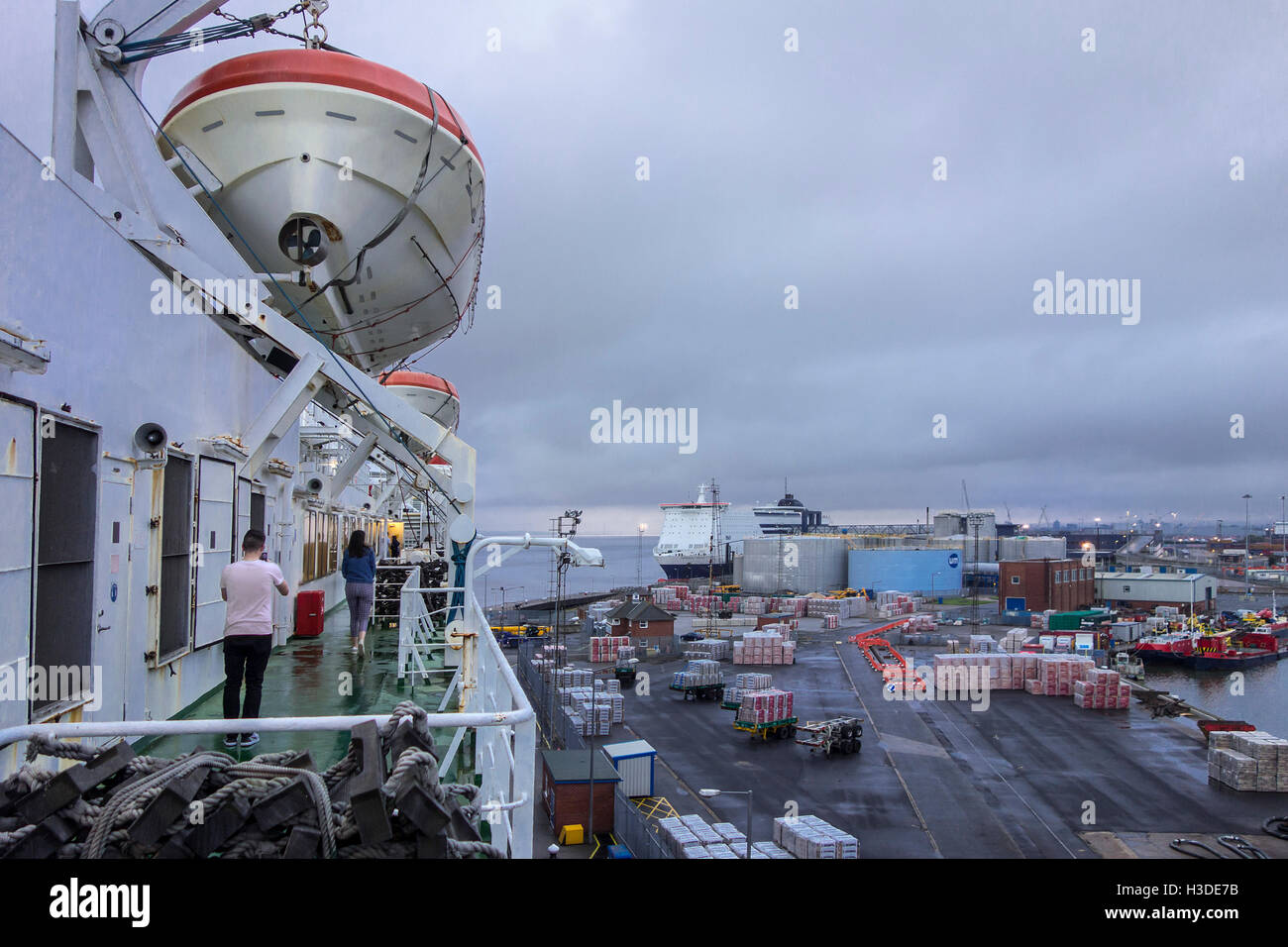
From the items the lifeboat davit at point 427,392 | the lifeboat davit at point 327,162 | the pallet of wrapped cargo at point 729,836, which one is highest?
the lifeboat davit at point 327,162

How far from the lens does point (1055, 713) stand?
32.9m

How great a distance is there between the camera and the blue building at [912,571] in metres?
76.9

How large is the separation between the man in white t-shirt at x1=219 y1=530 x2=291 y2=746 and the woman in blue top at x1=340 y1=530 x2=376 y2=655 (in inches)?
127

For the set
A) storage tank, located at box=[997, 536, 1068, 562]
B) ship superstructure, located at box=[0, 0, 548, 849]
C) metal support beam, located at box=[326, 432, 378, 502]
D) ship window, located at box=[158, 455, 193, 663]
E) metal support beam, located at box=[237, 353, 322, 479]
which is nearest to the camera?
ship superstructure, located at box=[0, 0, 548, 849]

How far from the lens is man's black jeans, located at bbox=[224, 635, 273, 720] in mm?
5082

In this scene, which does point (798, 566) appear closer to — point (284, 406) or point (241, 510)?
point (241, 510)

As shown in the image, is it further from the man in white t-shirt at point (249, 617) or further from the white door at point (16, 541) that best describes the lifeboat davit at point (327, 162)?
the white door at point (16, 541)

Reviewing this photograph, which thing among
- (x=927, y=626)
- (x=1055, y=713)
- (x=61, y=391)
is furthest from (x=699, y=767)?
(x=927, y=626)

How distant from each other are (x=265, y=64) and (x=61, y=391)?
5.53 m

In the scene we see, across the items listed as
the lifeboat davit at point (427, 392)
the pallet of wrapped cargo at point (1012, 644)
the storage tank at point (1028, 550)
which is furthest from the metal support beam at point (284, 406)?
the storage tank at point (1028, 550)

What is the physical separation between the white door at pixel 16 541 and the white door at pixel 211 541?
Result: 2.68 meters

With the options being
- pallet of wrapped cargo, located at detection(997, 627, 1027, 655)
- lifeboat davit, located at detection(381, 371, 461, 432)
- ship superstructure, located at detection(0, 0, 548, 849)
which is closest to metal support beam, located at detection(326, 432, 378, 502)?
ship superstructure, located at detection(0, 0, 548, 849)

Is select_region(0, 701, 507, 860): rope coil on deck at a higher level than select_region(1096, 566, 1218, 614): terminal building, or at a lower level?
higher

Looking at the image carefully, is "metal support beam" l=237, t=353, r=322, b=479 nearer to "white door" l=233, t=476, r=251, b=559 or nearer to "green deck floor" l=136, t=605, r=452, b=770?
"white door" l=233, t=476, r=251, b=559
